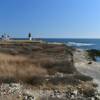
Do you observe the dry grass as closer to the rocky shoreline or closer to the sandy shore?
the rocky shoreline

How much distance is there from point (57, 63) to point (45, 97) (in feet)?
28.3

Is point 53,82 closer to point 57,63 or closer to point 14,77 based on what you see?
point 14,77

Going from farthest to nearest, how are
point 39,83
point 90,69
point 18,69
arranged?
point 90,69, point 18,69, point 39,83

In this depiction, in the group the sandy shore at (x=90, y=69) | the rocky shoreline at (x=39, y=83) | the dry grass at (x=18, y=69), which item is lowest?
the sandy shore at (x=90, y=69)

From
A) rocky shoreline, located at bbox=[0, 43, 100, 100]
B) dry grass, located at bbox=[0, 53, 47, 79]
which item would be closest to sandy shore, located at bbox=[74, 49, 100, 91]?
rocky shoreline, located at bbox=[0, 43, 100, 100]

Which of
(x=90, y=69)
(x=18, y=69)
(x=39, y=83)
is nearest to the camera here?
Result: (x=39, y=83)

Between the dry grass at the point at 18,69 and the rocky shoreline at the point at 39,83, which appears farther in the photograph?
the dry grass at the point at 18,69

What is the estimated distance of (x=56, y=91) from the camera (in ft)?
52.4

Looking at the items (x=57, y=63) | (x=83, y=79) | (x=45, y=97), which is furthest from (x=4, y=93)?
(x=57, y=63)

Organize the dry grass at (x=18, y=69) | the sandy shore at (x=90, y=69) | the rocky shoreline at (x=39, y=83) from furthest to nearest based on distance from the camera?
the sandy shore at (x=90, y=69), the dry grass at (x=18, y=69), the rocky shoreline at (x=39, y=83)

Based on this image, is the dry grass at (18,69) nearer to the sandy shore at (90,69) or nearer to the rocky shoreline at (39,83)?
the rocky shoreline at (39,83)

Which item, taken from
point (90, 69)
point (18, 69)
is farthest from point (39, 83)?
point (90, 69)

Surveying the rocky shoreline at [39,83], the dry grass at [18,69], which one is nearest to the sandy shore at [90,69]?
the rocky shoreline at [39,83]

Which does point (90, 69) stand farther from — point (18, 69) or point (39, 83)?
point (39, 83)
